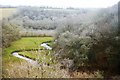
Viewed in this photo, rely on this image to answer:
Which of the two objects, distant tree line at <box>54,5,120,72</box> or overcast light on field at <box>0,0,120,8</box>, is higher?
overcast light on field at <box>0,0,120,8</box>

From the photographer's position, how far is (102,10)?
412 cm

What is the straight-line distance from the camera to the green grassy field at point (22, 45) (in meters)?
4.12

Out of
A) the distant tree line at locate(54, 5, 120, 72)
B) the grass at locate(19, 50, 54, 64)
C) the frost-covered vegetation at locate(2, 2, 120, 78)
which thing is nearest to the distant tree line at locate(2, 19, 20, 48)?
the frost-covered vegetation at locate(2, 2, 120, 78)

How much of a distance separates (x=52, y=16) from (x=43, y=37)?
302 mm

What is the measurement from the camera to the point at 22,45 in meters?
4.14

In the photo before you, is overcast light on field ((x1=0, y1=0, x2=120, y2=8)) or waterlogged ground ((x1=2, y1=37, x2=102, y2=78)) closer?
waterlogged ground ((x1=2, y1=37, x2=102, y2=78))

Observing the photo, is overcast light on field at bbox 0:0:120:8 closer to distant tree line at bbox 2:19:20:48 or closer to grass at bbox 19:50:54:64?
distant tree line at bbox 2:19:20:48

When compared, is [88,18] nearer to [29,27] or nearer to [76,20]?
[76,20]

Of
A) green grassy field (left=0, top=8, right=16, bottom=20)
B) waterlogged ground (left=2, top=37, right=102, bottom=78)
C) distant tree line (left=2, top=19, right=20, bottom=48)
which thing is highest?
green grassy field (left=0, top=8, right=16, bottom=20)

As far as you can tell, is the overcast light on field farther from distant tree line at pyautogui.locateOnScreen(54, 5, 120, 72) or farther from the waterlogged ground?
the waterlogged ground

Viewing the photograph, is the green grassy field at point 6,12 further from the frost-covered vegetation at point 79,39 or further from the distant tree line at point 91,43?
the distant tree line at point 91,43

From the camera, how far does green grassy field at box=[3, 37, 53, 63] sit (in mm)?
4121

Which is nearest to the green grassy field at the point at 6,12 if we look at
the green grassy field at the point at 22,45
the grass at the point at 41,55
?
the green grassy field at the point at 22,45

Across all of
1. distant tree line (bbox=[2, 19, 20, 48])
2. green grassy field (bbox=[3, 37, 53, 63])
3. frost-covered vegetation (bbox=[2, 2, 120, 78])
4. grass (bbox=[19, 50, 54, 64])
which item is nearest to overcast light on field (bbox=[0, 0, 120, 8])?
frost-covered vegetation (bbox=[2, 2, 120, 78])
